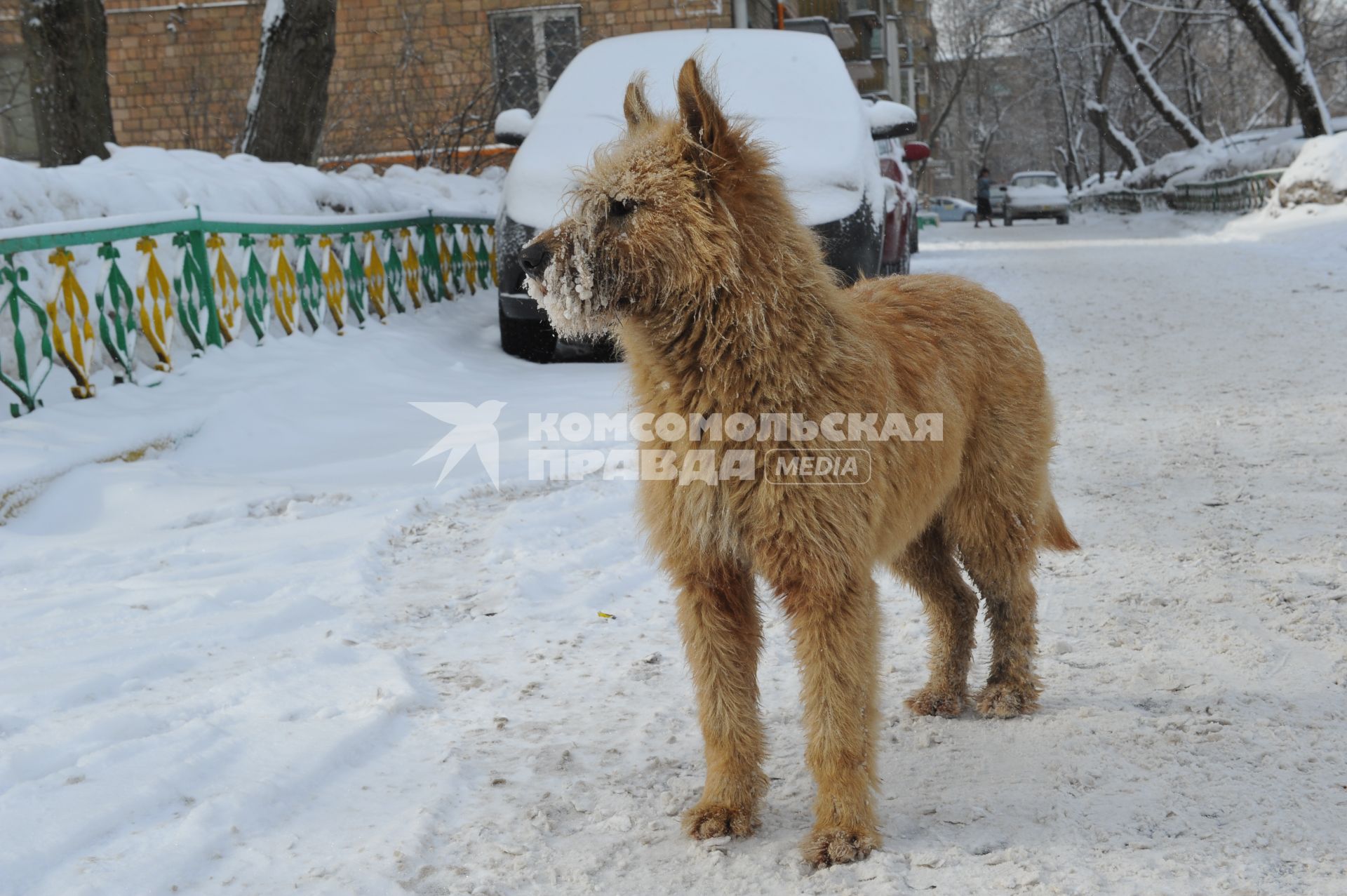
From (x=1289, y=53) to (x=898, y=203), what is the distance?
48.2 feet

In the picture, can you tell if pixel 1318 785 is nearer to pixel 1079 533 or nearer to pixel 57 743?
pixel 1079 533

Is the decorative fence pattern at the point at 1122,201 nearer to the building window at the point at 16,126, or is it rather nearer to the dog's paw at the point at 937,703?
the building window at the point at 16,126

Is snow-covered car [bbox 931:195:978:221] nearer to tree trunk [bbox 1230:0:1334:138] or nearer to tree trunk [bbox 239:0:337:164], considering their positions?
tree trunk [bbox 1230:0:1334:138]

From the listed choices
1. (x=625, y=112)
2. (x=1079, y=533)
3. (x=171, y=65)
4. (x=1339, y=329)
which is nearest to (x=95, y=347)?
(x=625, y=112)

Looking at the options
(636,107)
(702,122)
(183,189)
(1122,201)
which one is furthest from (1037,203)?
(702,122)

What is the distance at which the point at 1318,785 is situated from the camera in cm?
314

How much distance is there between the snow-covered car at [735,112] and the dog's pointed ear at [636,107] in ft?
15.8

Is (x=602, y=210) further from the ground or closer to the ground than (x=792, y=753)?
further from the ground

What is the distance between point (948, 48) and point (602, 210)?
227ft

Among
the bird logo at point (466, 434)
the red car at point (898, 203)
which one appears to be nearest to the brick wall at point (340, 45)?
the red car at point (898, 203)

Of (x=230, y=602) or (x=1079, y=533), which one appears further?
(x=1079, y=533)

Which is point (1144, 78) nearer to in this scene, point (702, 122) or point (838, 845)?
point (702, 122)

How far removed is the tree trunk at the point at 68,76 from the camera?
10.6m

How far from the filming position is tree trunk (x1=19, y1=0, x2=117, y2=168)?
10.6 meters
